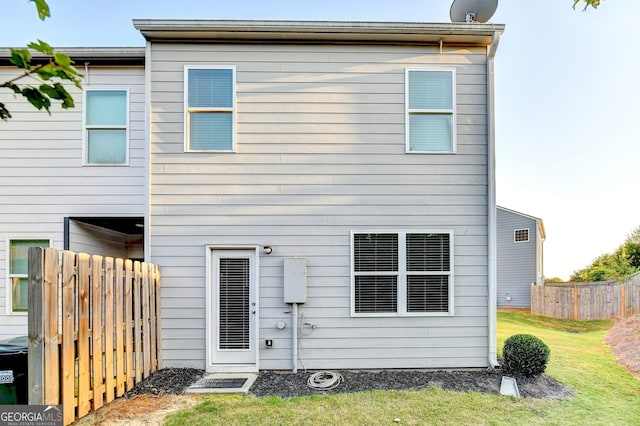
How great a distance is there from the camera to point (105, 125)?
5926 mm

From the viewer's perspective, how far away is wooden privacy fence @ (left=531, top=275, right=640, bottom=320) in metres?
11.3

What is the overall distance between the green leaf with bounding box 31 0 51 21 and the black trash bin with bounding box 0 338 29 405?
3363 mm

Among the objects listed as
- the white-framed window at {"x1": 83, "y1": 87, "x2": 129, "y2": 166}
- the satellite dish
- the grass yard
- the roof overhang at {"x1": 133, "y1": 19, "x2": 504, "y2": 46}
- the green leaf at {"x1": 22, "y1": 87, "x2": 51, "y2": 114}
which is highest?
the satellite dish

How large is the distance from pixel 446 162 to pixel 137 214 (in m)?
5.25

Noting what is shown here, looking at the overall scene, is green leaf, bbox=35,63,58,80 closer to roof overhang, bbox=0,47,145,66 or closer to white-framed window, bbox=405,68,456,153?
white-framed window, bbox=405,68,456,153

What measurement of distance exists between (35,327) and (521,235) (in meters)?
18.7

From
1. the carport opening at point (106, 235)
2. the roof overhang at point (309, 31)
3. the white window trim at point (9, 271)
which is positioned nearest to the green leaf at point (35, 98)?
the roof overhang at point (309, 31)

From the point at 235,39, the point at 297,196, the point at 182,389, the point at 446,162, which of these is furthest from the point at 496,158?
the point at 182,389

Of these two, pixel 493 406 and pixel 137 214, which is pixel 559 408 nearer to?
pixel 493 406

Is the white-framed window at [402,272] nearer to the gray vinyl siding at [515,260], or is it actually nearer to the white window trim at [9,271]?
the white window trim at [9,271]

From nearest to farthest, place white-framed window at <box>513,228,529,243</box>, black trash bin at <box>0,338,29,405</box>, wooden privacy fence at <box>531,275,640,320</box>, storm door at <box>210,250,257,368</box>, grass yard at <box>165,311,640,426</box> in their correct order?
black trash bin at <box>0,338,29,405</box> → grass yard at <box>165,311,640,426</box> → storm door at <box>210,250,257,368</box> → wooden privacy fence at <box>531,275,640,320</box> → white-framed window at <box>513,228,529,243</box>

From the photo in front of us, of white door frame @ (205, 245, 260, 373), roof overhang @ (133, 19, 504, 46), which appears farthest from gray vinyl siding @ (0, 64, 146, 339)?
white door frame @ (205, 245, 260, 373)

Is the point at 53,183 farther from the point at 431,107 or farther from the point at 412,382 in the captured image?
the point at 412,382

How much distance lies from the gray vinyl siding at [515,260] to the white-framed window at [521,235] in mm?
102
